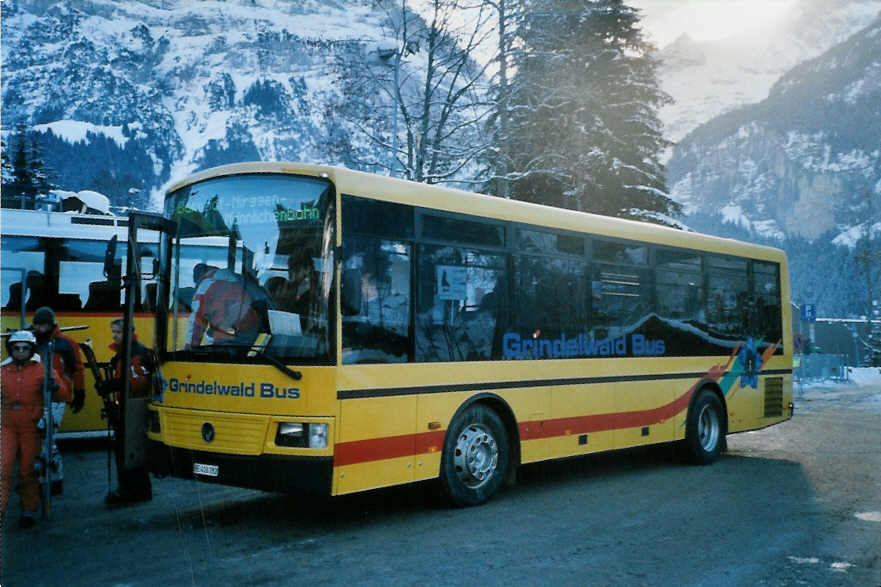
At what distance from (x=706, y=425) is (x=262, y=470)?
6901 millimetres

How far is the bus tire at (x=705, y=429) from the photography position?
1146 cm

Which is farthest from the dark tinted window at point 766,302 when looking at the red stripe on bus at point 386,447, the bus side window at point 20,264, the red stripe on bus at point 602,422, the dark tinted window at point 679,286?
the bus side window at point 20,264

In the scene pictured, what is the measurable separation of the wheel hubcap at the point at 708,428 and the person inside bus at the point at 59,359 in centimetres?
737

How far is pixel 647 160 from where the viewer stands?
3416 centimetres

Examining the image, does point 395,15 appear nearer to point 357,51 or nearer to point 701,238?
point 357,51

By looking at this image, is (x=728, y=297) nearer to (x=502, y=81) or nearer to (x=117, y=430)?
(x=117, y=430)

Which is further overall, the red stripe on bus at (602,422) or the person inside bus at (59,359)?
the red stripe on bus at (602,422)

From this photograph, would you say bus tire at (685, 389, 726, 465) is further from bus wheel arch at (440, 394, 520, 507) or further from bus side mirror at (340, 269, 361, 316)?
bus side mirror at (340, 269, 361, 316)

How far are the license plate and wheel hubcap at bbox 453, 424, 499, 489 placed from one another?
82.1 inches

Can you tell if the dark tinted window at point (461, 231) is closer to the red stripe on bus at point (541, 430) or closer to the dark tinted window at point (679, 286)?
the red stripe on bus at point (541, 430)

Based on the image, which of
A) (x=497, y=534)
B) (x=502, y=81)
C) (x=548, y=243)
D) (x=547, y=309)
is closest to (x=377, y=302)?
(x=497, y=534)

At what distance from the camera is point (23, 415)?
746 centimetres

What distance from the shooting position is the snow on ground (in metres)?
22.9

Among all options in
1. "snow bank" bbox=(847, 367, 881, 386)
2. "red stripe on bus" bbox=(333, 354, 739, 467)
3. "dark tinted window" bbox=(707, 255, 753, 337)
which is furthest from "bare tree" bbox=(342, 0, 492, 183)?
"snow bank" bbox=(847, 367, 881, 386)
